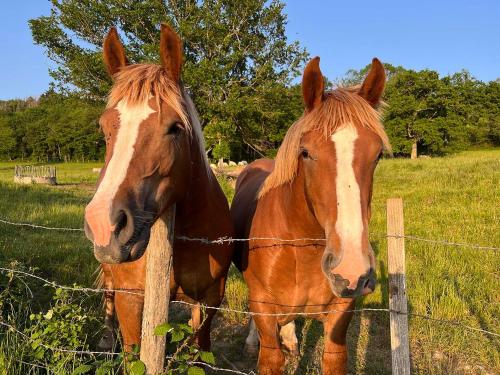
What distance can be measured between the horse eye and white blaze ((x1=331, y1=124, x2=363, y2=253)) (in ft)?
2.56

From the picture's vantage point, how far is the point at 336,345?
2.53 meters

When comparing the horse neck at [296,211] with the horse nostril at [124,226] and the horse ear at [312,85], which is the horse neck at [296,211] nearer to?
the horse ear at [312,85]

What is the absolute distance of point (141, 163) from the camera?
1724 mm

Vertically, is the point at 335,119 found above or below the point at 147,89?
below

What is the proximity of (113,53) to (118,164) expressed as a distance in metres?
0.94

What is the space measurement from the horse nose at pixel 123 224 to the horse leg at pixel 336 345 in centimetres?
159

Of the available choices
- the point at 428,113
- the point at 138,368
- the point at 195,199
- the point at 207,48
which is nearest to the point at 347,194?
the point at 195,199

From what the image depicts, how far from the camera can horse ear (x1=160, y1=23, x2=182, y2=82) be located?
201cm

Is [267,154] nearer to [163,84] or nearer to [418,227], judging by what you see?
[418,227]

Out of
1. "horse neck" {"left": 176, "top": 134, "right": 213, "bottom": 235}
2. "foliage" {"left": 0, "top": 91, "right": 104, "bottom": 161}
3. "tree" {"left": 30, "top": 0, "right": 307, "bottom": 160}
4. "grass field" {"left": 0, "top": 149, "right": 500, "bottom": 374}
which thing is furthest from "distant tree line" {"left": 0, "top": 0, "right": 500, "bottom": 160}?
"foliage" {"left": 0, "top": 91, "right": 104, "bottom": 161}

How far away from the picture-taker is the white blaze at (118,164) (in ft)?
4.91

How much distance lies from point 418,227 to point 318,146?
624 cm

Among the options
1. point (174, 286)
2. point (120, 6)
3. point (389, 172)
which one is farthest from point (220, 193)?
point (120, 6)

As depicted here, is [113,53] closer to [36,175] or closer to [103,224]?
[103,224]
